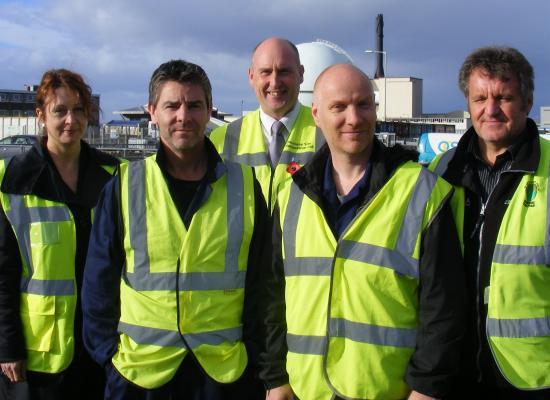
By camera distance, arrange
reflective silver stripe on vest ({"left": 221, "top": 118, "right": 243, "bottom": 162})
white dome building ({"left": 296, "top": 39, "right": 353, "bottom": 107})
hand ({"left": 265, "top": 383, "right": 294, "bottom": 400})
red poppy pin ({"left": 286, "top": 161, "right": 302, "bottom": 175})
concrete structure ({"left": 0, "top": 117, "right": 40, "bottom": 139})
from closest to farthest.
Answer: hand ({"left": 265, "top": 383, "right": 294, "bottom": 400}) → red poppy pin ({"left": 286, "top": 161, "right": 302, "bottom": 175}) → reflective silver stripe on vest ({"left": 221, "top": 118, "right": 243, "bottom": 162}) → white dome building ({"left": 296, "top": 39, "right": 353, "bottom": 107}) → concrete structure ({"left": 0, "top": 117, "right": 40, "bottom": 139})

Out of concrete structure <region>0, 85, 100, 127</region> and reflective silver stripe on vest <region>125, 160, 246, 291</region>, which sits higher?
concrete structure <region>0, 85, 100, 127</region>

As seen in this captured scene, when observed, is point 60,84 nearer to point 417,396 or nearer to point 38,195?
point 38,195

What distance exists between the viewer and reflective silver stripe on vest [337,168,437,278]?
8.11 feet

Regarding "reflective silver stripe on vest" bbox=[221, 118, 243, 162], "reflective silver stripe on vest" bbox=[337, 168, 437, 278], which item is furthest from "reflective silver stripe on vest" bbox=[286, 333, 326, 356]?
"reflective silver stripe on vest" bbox=[221, 118, 243, 162]

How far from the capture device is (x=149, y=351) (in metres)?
2.78

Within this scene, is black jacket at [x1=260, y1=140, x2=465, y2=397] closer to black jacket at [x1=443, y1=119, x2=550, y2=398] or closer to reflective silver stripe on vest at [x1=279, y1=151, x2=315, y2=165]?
black jacket at [x1=443, y1=119, x2=550, y2=398]

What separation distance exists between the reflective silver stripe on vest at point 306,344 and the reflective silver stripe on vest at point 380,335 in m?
0.13

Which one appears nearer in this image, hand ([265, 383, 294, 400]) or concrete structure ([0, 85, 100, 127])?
hand ([265, 383, 294, 400])

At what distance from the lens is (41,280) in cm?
333

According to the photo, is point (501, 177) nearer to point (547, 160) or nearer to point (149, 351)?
point (547, 160)

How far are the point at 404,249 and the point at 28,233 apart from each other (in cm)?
206

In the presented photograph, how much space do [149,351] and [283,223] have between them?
0.84 metres

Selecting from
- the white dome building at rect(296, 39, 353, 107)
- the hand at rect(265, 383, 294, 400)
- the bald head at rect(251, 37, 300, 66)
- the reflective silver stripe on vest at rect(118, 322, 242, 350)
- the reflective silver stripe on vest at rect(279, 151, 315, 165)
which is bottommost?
the hand at rect(265, 383, 294, 400)

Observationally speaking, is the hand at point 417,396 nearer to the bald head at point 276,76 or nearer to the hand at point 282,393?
the hand at point 282,393
